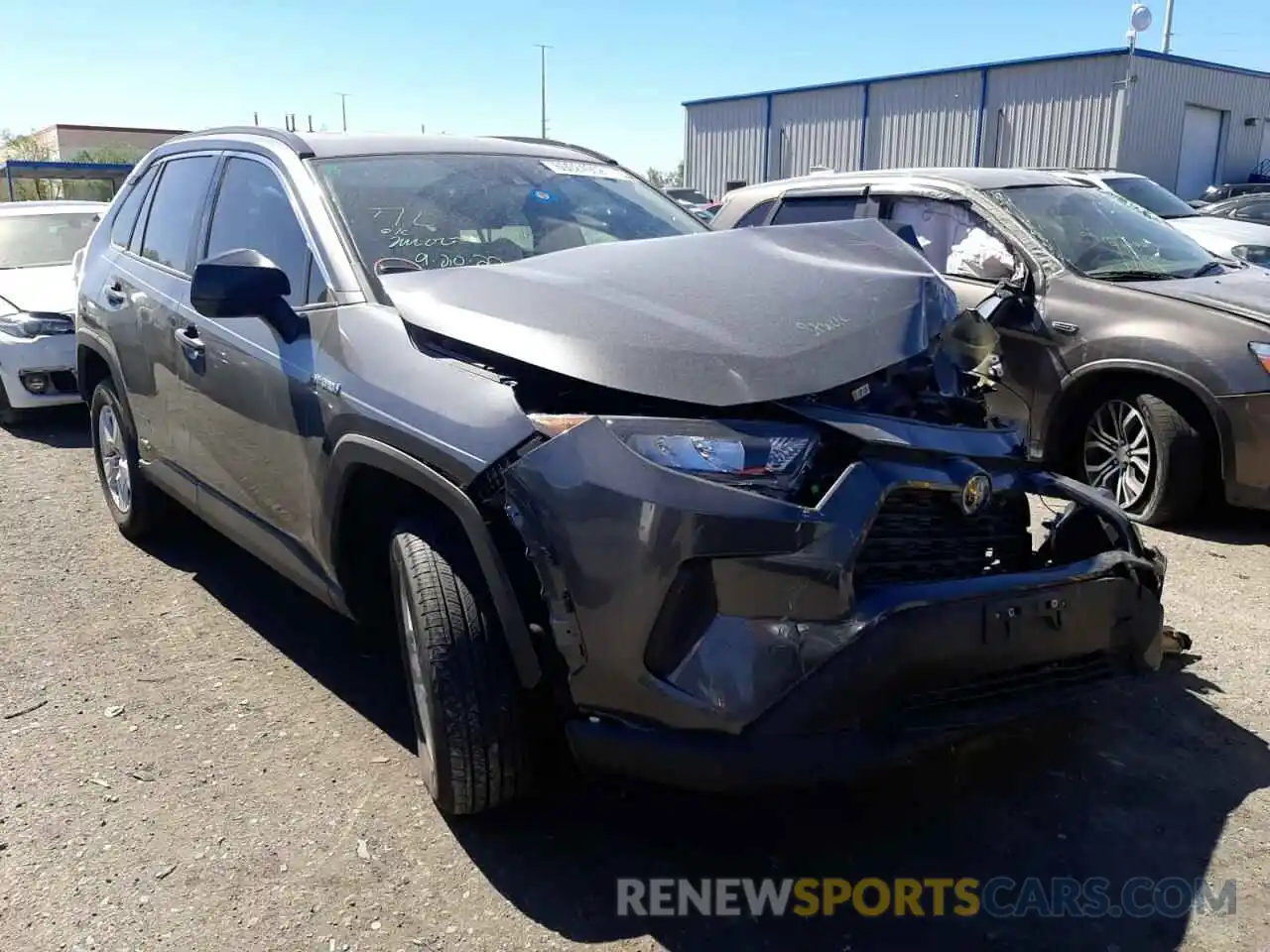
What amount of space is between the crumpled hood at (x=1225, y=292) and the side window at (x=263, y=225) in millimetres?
4002

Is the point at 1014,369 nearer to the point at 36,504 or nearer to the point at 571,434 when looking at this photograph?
the point at 571,434

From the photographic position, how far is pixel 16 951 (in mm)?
2441

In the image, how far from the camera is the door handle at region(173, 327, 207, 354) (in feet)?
12.5

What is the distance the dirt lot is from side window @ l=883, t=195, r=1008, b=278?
2.57m

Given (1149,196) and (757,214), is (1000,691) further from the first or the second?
(1149,196)

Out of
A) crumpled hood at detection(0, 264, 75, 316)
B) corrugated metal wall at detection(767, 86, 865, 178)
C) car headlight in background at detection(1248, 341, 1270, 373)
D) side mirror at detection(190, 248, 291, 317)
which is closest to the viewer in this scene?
side mirror at detection(190, 248, 291, 317)

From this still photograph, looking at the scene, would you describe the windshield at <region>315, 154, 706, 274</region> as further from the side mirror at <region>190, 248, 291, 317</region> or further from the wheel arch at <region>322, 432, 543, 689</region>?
the wheel arch at <region>322, 432, 543, 689</region>

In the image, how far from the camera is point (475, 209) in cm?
360

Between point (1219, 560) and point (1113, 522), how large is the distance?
245 centimetres

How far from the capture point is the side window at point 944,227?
5.82m

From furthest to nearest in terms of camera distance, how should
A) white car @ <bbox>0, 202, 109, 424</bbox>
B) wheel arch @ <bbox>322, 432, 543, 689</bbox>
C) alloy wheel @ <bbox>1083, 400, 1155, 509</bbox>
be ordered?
white car @ <bbox>0, 202, 109, 424</bbox>, alloy wheel @ <bbox>1083, 400, 1155, 509</bbox>, wheel arch @ <bbox>322, 432, 543, 689</bbox>

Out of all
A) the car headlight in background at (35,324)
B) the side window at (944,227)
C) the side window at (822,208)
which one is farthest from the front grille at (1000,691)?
the car headlight in background at (35,324)

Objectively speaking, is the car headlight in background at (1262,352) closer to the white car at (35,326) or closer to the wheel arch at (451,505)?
the wheel arch at (451,505)

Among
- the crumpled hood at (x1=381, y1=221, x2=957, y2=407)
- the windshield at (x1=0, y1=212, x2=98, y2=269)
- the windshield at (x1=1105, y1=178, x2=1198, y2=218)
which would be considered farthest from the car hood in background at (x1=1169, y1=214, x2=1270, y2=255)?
the windshield at (x1=0, y1=212, x2=98, y2=269)
